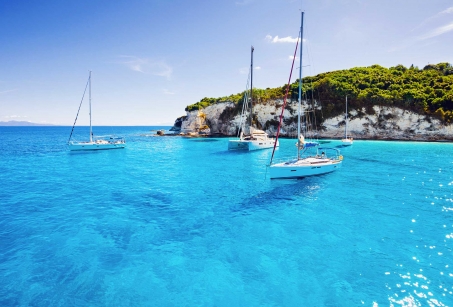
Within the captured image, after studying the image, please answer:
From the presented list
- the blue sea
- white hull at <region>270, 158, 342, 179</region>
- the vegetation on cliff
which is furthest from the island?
the blue sea

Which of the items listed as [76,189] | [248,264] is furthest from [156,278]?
[76,189]

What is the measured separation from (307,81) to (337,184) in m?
67.0

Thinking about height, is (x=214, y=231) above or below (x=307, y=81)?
below

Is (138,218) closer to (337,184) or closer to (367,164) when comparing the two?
(337,184)

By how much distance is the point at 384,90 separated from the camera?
6638 centimetres

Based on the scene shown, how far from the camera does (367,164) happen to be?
31812mm

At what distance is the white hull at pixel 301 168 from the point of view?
850 inches

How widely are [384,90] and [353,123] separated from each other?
12.5 meters

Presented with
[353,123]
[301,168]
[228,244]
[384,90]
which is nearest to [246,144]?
[301,168]

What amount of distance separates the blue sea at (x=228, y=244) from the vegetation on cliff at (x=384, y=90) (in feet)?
158

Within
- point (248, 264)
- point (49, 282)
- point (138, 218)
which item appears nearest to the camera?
point (49, 282)

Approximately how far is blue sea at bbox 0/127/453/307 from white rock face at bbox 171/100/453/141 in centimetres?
4932

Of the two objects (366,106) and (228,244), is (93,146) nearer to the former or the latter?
(228,244)

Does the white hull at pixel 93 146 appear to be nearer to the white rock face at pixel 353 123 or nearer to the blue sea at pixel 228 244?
the blue sea at pixel 228 244
